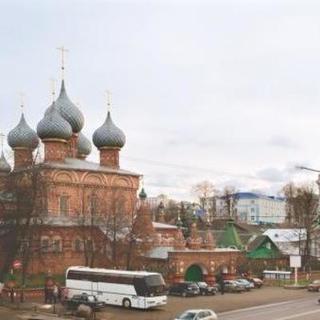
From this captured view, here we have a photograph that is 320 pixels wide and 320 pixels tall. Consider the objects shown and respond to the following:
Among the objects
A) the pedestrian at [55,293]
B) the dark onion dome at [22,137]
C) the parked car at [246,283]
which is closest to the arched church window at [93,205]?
the dark onion dome at [22,137]

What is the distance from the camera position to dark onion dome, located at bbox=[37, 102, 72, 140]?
5131 cm

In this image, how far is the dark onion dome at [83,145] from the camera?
2408 inches

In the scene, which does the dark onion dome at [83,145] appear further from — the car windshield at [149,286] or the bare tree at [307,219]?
the car windshield at [149,286]

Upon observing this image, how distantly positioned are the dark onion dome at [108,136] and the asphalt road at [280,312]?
2361cm

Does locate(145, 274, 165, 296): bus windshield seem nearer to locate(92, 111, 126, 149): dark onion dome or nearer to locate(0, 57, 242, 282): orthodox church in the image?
locate(0, 57, 242, 282): orthodox church

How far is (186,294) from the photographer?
39969 mm

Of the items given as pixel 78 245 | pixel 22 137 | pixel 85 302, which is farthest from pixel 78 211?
pixel 85 302

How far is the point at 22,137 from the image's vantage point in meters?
55.2

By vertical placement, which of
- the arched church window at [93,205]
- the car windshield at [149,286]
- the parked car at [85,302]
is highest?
the arched church window at [93,205]

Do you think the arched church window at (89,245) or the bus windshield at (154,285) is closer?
the bus windshield at (154,285)

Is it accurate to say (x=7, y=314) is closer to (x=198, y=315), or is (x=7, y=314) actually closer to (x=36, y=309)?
(x=36, y=309)

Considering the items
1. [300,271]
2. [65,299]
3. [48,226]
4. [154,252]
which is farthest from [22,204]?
[300,271]

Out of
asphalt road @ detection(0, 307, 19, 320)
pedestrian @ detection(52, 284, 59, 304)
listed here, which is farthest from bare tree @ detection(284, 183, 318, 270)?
asphalt road @ detection(0, 307, 19, 320)

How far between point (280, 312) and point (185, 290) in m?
7.93
